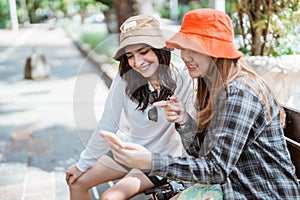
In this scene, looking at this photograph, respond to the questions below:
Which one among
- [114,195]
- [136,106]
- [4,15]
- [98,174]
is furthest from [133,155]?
[4,15]

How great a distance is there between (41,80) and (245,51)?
5.45 m

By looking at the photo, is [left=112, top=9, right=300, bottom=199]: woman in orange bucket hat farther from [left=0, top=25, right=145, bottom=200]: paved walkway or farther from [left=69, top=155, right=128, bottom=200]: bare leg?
[left=69, top=155, right=128, bottom=200]: bare leg

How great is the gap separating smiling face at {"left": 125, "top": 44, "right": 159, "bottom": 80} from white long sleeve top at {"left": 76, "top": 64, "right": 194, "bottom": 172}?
0.20 ft

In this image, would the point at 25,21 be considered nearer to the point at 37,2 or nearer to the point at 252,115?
the point at 37,2

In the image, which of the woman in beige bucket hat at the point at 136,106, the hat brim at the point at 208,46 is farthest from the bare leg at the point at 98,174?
the hat brim at the point at 208,46

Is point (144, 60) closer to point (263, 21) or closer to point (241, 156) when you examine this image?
point (241, 156)

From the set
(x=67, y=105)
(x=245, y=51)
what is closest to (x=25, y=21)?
(x=67, y=105)

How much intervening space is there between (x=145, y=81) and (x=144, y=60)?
8 cm

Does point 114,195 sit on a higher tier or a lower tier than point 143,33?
lower

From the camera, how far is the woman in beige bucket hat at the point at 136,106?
1.54 meters

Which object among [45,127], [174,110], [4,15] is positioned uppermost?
[174,110]

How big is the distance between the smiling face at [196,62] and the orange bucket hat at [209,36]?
0.09ft

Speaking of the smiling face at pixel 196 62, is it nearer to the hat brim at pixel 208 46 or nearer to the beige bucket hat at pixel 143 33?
the hat brim at pixel 208 46

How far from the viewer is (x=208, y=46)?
51.8 inches
